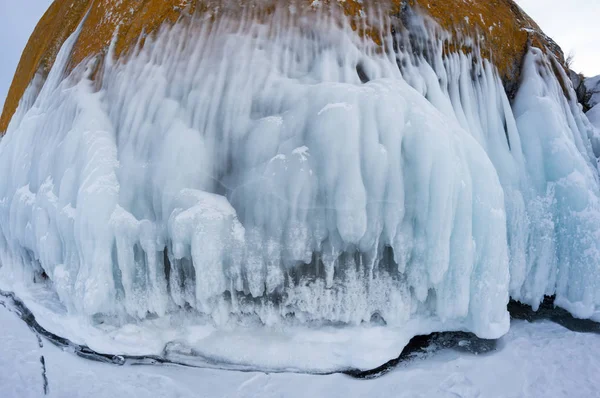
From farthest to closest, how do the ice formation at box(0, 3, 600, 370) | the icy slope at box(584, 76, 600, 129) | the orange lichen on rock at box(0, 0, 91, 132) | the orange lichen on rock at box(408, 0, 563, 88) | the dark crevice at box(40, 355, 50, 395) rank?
1. the icy slope at box(584, 76, 600, 129)
2. the orange lichen on rock at box(0, 0, 91, 132)
3. the orange lichen on rock at box(408, 0, 563, 88)
4. the ice formation at box(0, 3, 600, 370)
5. the dark crevice at box(40, 355, 50, 395)

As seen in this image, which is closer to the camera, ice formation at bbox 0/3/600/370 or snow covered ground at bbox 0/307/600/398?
snow covered ground at bbox 0/307/600/398

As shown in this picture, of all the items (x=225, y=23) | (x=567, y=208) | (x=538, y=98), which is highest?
(x=538, y=98)

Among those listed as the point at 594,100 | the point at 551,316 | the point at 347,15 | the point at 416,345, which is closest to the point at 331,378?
the point at 416,345

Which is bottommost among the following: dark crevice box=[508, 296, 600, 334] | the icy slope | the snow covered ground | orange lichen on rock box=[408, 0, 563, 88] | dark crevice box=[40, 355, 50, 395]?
dark crevice box=[40, 355, 50, 395]

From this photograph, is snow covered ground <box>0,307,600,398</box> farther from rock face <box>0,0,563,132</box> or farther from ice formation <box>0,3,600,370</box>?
rock face <box>0,0,563,132</box>

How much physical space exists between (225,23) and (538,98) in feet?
9.33

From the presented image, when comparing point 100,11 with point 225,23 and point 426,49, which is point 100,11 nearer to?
point 225,23

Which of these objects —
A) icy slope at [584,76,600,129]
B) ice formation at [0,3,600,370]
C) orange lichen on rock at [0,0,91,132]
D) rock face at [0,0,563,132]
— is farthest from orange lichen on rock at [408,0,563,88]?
orange lichen on rock at [0,0,91,132]

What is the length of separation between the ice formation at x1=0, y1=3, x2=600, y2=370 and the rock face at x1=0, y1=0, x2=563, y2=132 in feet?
0.49

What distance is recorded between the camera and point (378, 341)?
3061 mm

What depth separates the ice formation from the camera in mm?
2918

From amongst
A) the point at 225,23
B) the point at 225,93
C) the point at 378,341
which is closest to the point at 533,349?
the point at 378,341

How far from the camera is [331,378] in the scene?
112 inches

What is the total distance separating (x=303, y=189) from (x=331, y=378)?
1.30m
